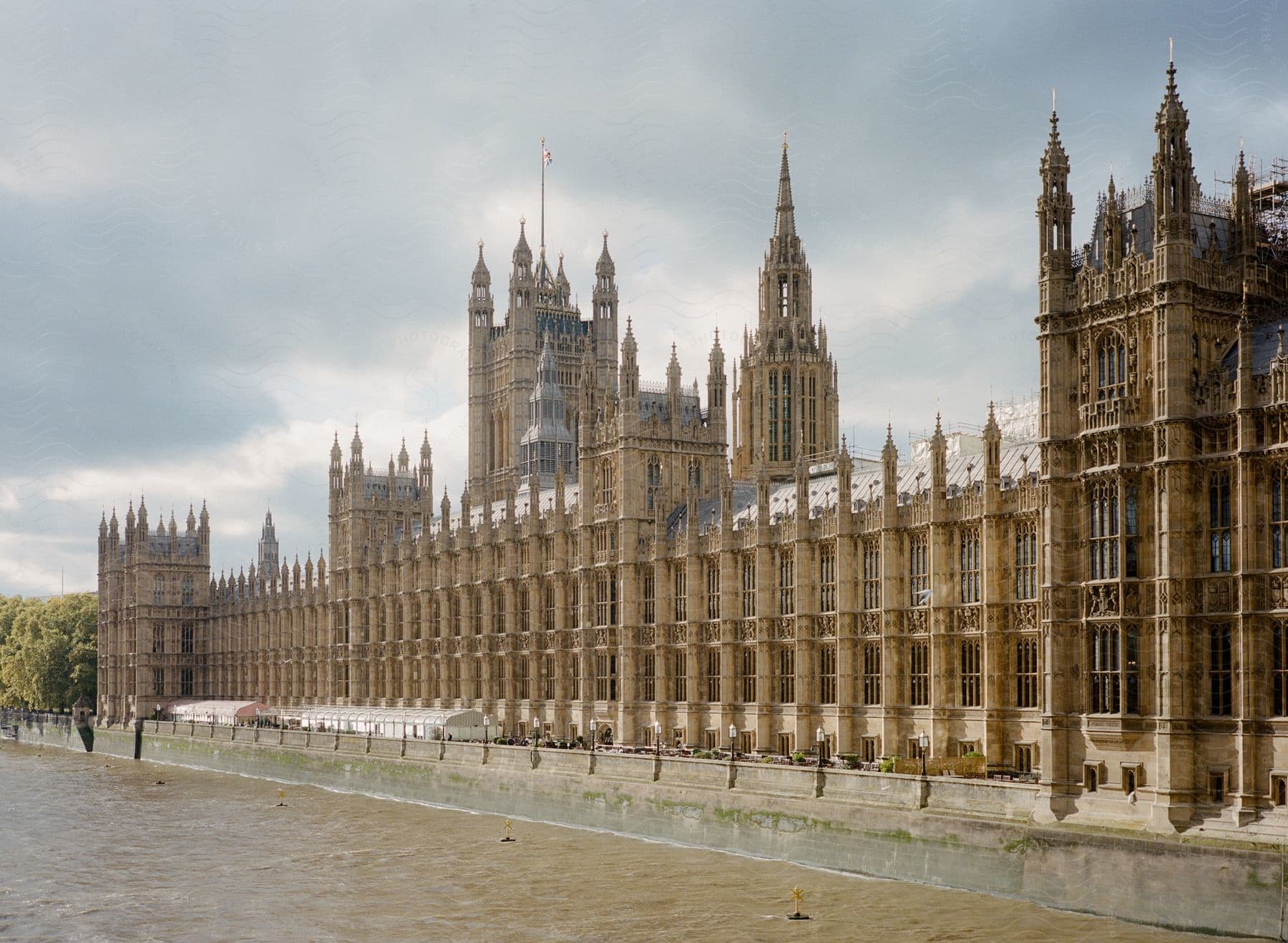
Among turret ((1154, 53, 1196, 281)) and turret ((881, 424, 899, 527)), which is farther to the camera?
turret ((881, 424, 899, 527))

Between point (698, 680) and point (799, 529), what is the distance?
13.9 m

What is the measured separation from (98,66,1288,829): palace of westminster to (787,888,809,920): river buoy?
29.9ft

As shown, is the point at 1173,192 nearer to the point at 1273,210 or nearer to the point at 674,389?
the point at 1273,210

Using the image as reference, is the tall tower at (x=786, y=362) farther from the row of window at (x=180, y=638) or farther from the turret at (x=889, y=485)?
the row of window at (x=180, y=638)

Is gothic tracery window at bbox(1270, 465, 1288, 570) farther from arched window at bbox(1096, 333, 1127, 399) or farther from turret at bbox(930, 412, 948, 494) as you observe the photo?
turret at bbox(930, 412, 948, 494)

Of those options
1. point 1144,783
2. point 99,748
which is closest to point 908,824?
point 1144,783

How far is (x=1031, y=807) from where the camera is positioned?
54.4 meters

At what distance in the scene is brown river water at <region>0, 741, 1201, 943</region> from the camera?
174ft

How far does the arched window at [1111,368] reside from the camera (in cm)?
5362

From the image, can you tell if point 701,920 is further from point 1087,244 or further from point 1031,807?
point 1087,244

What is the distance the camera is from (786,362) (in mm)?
123438

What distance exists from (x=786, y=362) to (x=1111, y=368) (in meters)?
69.7

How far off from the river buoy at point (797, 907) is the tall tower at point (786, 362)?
68931 millimetres

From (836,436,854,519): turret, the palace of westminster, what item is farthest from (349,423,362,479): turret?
(836,436,854,519): turret
